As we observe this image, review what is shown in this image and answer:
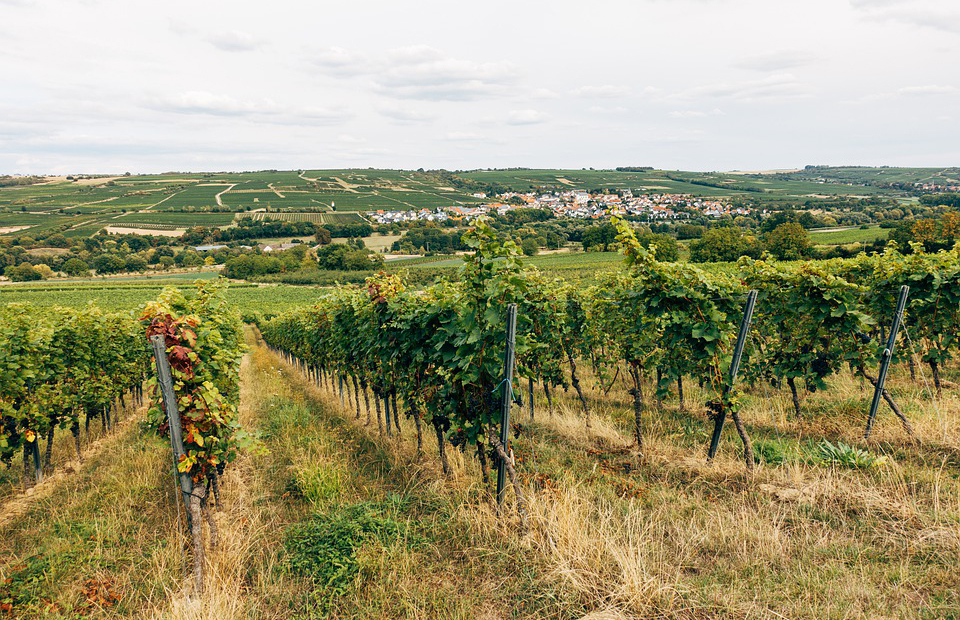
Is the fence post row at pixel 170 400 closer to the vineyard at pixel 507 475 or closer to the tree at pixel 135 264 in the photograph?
the vineyard at pixel 507 475

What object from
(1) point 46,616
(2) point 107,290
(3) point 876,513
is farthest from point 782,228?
(2) point 107,290

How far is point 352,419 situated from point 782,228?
6201cm

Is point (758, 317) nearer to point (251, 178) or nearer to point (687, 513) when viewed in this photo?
point (687, 513)

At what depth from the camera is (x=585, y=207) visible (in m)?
122

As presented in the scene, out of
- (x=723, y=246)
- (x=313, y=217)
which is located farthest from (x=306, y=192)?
(x=723, y=246)

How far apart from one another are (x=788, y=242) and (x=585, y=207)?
71401mm

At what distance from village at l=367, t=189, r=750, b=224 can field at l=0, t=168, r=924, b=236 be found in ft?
37.9

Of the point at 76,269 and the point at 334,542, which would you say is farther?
the point at 76,269

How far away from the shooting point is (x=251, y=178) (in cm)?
19875

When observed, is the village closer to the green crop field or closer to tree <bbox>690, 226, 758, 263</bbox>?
the green crop field

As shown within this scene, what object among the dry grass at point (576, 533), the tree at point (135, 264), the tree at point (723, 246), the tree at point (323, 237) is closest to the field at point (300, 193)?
the tree at point (323, 237)

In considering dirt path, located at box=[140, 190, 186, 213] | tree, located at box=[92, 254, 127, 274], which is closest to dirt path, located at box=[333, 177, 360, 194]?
dirt path, located at box=[140, 190, 186, 213]


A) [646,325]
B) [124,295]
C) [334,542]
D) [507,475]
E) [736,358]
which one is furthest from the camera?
[124,295]

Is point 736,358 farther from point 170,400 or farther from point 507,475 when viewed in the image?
point 170,400
